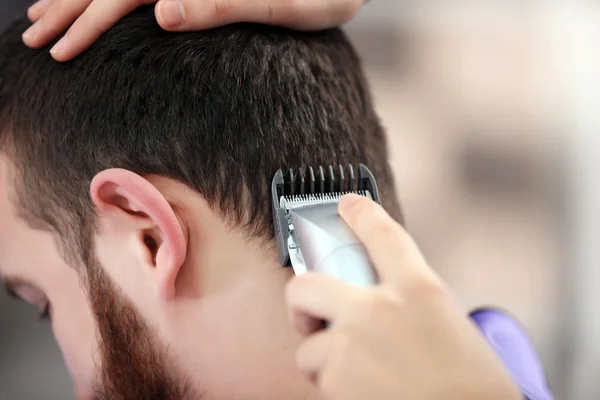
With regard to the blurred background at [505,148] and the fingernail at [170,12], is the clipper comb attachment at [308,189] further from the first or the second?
the blurred background at [505,148]

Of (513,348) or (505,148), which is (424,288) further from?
(505,148)

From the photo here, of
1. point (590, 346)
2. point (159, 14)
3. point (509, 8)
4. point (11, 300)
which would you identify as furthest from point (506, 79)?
point (11, 300)

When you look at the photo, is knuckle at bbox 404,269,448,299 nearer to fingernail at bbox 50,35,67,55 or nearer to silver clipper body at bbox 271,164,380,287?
silver clipper body at bbox 271,164,380,287

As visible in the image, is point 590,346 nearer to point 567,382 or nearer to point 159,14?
point 567,382

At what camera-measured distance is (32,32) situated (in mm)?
596

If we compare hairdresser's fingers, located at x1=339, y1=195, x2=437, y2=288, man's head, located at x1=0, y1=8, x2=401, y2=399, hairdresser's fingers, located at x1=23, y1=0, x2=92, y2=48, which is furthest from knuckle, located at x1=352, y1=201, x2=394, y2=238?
hairdresser's fingers, located at x1=23, y1=0, x2=92, y2=48

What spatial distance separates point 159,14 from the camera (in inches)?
21.9

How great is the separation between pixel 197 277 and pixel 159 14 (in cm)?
25

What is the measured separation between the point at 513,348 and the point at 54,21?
703 mm

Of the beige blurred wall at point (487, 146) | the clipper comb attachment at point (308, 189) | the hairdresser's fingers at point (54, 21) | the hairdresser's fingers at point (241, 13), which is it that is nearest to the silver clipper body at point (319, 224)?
the clipper comb attachment at point (308, 189)

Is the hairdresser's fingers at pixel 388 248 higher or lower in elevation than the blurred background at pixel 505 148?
higher

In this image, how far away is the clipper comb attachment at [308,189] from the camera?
51 centimetres

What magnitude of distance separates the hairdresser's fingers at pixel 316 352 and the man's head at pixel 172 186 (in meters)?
0.16

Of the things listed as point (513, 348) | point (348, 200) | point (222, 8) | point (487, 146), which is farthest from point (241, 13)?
point (487, 146)
